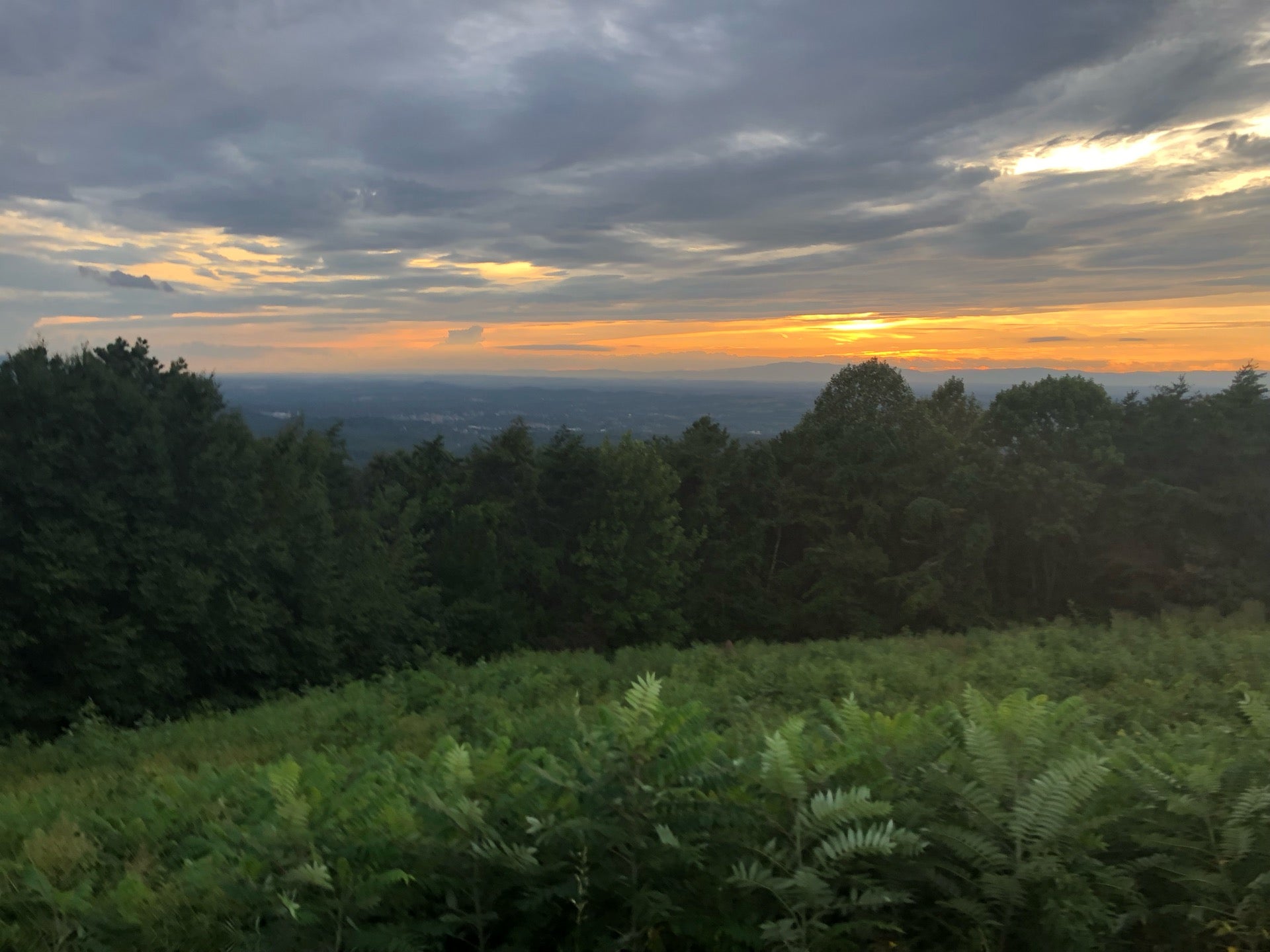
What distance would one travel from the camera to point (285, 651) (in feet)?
71.6

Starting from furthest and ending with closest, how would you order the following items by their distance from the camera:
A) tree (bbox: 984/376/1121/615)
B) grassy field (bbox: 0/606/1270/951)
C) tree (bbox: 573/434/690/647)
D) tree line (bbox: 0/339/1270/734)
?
tree (bbox: 573/434/690/647) → tree (bbox: 984/376/1121/615) → tree line (bbox: 0/339/1270/734) → grassy field (bbox: 0/606/1270/951)

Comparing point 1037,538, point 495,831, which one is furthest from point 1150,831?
point 1037,538

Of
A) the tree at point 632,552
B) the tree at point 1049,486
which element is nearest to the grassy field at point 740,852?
the tree at point 1049,486

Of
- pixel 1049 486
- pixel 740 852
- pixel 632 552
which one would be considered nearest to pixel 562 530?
pixel 632 552

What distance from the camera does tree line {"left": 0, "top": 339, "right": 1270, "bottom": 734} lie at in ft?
60.7

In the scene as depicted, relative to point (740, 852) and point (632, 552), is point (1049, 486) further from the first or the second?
point (740, 852)

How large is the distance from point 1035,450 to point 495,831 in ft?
102

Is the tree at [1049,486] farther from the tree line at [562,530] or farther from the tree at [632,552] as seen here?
the tree at [632,552]

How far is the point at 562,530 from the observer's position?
109ft

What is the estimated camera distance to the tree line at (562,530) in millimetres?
18516

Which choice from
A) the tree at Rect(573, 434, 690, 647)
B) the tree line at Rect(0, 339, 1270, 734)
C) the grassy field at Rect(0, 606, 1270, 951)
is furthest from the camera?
the tree at Rect(573, 434, 690, 647)

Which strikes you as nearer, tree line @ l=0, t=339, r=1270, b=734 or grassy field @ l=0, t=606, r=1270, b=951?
grassy field @ l=0, t=606, r=1270, b=951

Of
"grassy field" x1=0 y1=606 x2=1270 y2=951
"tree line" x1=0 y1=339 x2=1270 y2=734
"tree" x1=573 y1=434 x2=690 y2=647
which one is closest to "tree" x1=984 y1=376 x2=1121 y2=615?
"tree line" x1=0 y1=339 x2=1270 y2=734

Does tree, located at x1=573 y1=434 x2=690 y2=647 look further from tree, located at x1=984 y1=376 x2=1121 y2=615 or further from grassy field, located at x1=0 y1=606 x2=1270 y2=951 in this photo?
grassy field, located at x1=0 y1=606 x2=1270 y2=951
